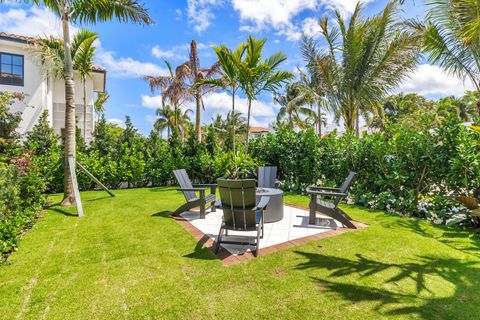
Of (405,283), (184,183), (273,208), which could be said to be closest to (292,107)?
(184,183)

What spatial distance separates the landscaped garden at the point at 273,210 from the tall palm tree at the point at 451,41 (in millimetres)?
37

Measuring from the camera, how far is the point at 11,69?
14.5 metres

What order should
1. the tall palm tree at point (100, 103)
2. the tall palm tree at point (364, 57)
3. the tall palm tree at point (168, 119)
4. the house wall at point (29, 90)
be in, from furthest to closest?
the tall palm tree at point (168, 119)
the tall palm tree at point (100, 103)
the house wall at point (29, 90)
the tall palm tree at point (364, 57)

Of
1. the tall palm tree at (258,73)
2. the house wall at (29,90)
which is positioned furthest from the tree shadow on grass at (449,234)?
the house wall at (29,90)

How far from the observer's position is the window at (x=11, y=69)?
561 inches

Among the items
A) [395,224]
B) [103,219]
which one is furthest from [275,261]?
[103,219]

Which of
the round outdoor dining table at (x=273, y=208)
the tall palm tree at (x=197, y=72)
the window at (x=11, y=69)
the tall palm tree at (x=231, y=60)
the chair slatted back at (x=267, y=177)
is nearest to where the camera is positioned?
the round outdoor dining table at (x=273, y=208)

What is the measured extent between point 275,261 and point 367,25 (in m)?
10.2

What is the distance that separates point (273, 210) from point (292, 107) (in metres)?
25.5

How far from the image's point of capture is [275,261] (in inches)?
146

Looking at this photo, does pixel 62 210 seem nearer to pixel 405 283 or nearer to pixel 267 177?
pixel 267 177

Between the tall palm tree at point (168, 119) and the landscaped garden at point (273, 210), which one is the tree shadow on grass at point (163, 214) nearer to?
the landscaped garden at point (273, 210)

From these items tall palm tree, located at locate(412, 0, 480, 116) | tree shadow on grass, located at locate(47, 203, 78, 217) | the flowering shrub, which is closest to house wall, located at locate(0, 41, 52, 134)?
tree shadow on grass, located at locate(47, 203, 78, 217)

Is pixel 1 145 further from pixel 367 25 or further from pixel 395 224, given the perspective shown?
pixel 367 25
